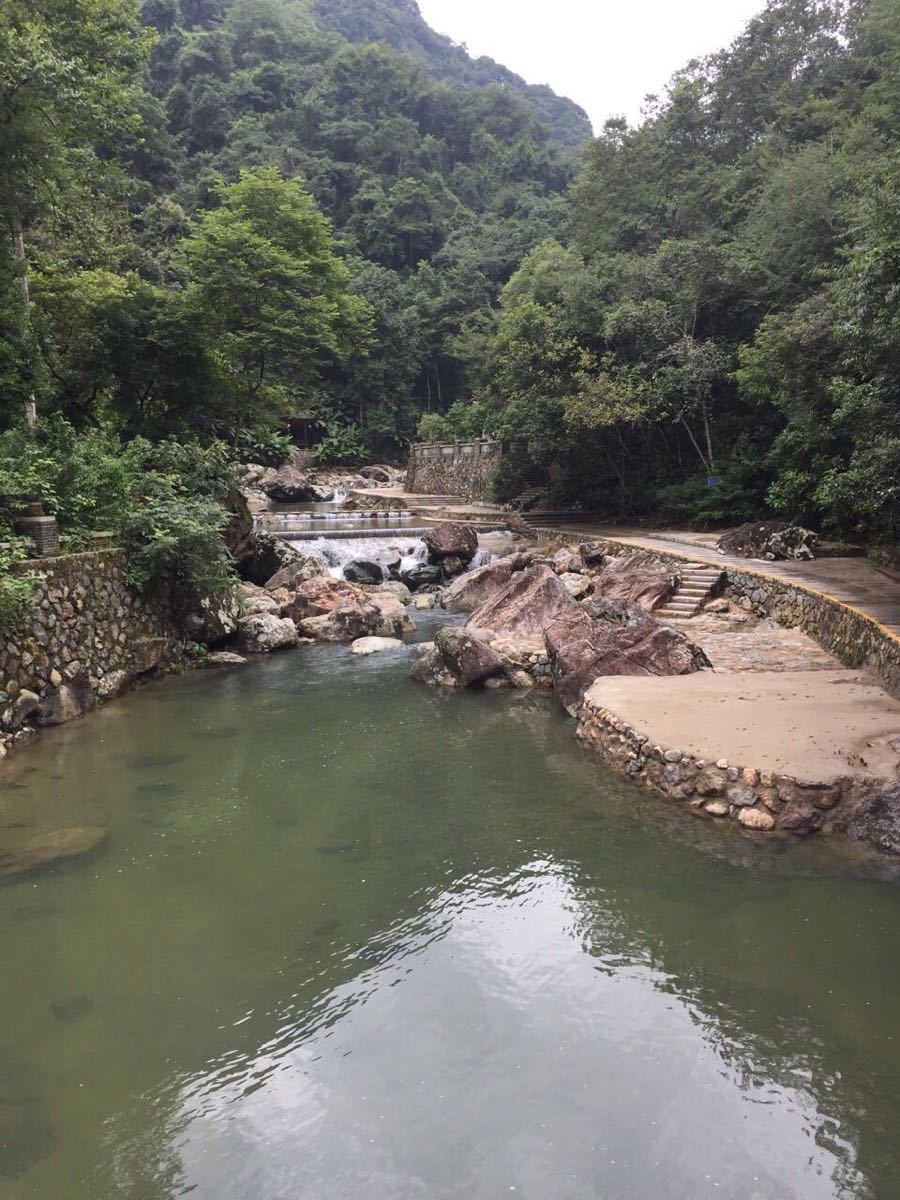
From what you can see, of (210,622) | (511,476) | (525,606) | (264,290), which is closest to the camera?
(210,622)

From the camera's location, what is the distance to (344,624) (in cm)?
1431

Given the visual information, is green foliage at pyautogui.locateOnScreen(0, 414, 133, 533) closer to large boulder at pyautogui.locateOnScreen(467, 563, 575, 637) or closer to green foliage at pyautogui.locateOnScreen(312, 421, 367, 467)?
large boulder at pyautogui.locateOnScreen(467, 563, 575, 637)

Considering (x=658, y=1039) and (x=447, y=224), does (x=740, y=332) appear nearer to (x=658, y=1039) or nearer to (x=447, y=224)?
(x=658, y=1039)

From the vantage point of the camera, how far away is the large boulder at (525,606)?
12977 millimetres

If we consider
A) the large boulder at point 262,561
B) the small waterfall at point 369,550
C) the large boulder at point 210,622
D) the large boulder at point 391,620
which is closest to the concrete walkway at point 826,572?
the small waterfall at point 369,550

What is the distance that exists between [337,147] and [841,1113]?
7388cm

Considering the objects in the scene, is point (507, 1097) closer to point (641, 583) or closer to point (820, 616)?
point (820, 616)

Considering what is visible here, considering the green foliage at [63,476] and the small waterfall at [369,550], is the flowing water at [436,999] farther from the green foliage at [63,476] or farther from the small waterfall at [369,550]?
the small waterfall at [369,550]

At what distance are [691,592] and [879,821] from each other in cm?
863

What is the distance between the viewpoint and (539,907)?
5633 millimetres

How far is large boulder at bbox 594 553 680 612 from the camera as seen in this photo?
46.7 feet

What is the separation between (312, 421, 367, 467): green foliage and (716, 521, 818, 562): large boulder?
35122mm

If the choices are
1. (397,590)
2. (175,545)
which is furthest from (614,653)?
(397,590)

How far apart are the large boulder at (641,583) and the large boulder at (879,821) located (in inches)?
294
